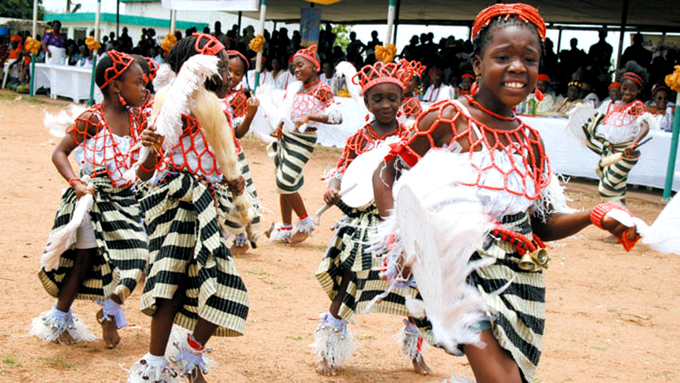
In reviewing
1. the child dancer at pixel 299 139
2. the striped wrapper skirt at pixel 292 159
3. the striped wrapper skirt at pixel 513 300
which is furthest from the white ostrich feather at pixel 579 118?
the striped wrapper skirt at pixel 513 300

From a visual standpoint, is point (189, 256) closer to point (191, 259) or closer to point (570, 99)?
point (191, 259)

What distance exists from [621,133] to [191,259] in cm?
718

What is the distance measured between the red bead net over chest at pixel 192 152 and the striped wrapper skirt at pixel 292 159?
3.98 metres

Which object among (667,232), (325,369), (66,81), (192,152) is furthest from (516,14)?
(66,81)

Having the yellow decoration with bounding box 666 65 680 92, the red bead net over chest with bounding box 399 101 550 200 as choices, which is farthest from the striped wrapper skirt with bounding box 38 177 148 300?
the yellow decoration with bounding box 666 65 680 92

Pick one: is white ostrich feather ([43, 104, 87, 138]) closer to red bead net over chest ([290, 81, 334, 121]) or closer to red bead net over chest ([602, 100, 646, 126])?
red bead net over chest ([290, 81, 334, 121])

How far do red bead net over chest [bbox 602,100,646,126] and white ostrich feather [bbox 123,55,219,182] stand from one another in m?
7.04

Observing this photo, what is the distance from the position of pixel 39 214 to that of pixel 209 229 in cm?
497

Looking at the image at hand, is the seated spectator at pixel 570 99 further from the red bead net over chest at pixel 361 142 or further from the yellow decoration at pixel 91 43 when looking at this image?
the yellow decoration at pixel 91 43

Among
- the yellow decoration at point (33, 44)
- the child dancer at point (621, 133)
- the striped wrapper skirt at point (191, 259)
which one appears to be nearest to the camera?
the striped wrapper skirt at point (191, 259)

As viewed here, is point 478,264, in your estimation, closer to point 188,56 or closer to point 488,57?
point 488,57

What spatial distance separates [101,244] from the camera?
4258 millimetres

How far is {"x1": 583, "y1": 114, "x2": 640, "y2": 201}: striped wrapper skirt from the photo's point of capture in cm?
908

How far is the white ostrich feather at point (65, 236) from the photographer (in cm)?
412
